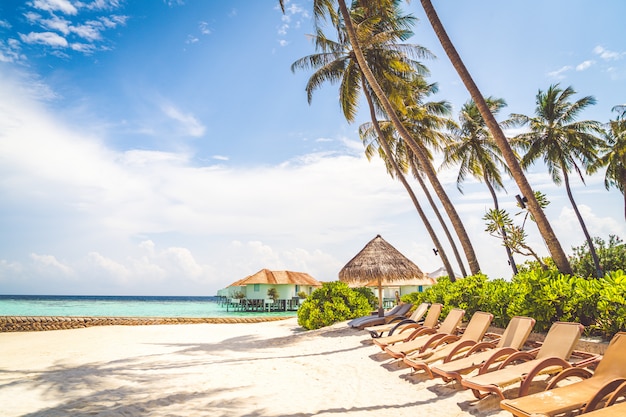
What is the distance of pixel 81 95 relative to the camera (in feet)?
39.3

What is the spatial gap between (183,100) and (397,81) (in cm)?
799

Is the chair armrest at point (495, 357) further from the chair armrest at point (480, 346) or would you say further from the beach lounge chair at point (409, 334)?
the beach lounge chair at point (409, 334)

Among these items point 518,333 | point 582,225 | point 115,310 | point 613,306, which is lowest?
point 115,310

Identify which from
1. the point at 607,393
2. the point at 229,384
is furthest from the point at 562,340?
the point at 229,384

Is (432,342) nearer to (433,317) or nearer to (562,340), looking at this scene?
(433,317)

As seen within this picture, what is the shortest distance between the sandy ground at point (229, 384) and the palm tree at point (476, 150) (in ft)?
49.7

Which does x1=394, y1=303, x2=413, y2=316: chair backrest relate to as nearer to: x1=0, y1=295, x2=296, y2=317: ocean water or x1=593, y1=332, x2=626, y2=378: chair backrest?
x1=593, y1=332, x2=626, y2=378: chair backrest

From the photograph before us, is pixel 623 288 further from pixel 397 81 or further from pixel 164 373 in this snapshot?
pixel 397 81

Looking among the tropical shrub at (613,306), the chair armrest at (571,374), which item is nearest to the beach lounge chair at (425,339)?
the tropical shrub at (613,306)

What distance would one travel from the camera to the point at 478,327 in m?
6.09

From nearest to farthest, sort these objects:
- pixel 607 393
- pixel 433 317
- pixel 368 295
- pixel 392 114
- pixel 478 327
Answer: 1. pixel 607 393
2. pixel 478 327
3. pixel 433 317
4. pixel 392 114
5. pixel 368 295

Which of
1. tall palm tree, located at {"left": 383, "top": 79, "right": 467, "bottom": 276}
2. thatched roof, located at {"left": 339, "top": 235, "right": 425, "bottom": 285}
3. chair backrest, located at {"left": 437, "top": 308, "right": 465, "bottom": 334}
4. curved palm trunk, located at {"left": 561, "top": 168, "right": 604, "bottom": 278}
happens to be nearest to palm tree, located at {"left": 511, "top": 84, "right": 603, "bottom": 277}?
curved palm trunk, located at {"left": 561, "top": 168, "right": 604, "bottom": 278}

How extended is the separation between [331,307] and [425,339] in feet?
22.8

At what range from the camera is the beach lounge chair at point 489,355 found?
187 inches
